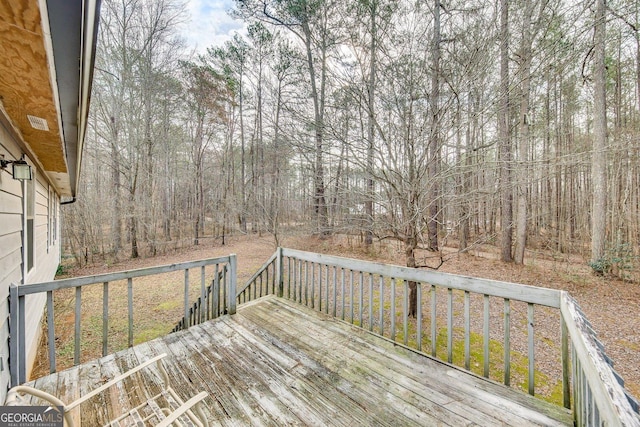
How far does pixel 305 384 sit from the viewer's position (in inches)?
85.7

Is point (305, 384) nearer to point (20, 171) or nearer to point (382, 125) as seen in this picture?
point (382, 125)

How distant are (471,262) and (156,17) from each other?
1437cm

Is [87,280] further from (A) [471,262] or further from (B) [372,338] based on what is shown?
(A) [471,262]

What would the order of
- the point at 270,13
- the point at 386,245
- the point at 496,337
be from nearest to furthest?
the point at 496,337
the point at 270,13
the point at 386,245

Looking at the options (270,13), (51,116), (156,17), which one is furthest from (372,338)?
(156,17)

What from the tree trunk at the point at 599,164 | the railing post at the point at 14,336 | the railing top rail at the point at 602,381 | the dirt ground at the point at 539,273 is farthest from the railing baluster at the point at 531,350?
the tree trunk at the point at 599,164

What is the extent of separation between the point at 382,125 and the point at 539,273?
264 inches

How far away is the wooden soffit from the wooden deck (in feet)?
7.01

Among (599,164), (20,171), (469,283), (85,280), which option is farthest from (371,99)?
(599,164)

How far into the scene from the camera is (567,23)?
104 inches

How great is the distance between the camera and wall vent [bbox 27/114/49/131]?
7.26ft

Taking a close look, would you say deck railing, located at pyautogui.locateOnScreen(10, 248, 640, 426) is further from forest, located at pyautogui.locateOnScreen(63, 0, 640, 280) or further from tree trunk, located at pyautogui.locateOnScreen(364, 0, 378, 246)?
tree trunk, located at pyautogui.locateOnScreen(364, 0, 378, 246)

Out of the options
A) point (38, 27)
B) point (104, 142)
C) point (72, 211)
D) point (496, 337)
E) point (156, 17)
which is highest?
point (156, 17)

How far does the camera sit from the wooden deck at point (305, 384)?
72.0 inches
